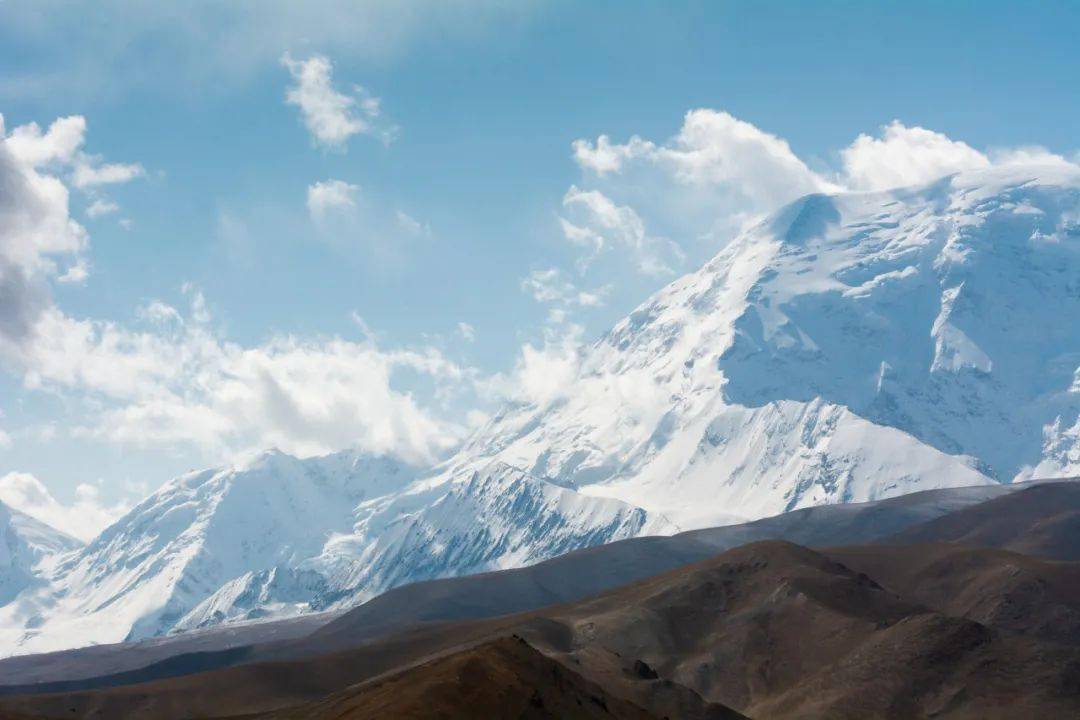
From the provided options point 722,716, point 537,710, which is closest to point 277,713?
point 537,710

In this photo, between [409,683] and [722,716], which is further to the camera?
[722,716]

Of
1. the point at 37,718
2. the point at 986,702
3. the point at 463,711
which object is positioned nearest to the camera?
the point at 463,711

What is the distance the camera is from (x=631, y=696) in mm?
199875

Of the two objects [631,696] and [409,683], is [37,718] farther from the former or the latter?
[631,696]

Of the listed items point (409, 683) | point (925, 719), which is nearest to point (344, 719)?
point (409, 683)

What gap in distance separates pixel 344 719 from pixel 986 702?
9995 centimetres

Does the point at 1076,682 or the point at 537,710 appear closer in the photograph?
the point at 537,710

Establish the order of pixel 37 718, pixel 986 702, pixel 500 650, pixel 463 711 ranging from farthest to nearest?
1. pixel 986 702
2. pixel 37 718
3. pixel 500 650
4. pixel 463 711

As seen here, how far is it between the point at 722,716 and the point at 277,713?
63863 mm

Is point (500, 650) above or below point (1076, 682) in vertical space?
above

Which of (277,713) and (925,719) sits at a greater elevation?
(277,713)

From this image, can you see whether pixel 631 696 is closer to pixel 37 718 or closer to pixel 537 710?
pixel 537 710

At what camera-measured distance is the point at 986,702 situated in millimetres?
197625

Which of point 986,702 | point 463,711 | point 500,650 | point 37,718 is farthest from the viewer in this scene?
point 986,702
